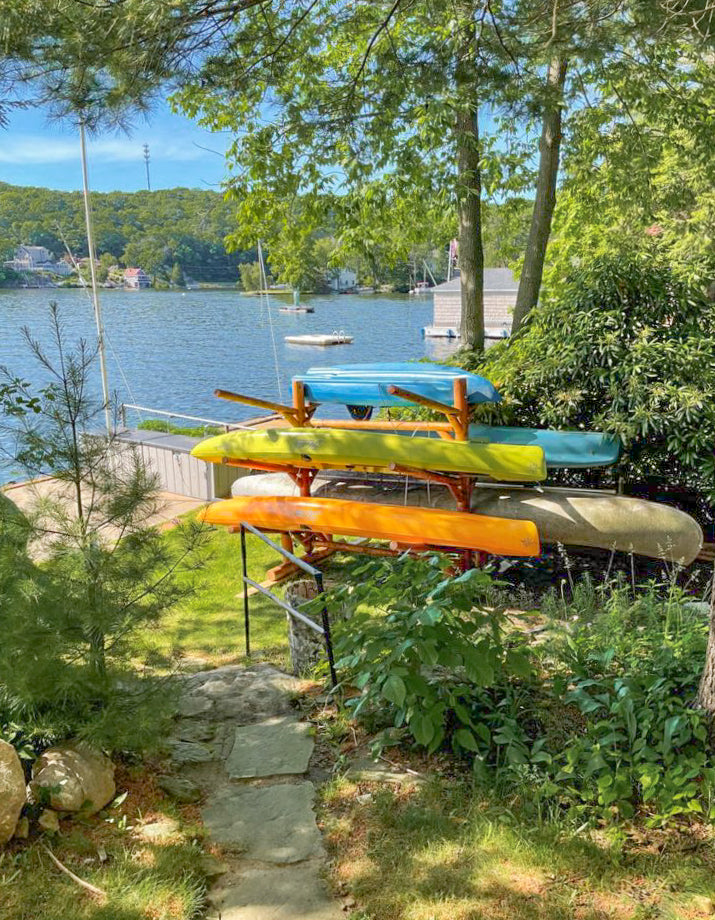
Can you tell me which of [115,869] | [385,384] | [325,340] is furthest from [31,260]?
[115,869]

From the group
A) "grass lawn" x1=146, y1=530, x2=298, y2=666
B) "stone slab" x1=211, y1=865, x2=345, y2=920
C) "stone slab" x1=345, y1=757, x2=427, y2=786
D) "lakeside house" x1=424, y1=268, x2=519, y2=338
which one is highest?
"lakeside house" x1=424, y1=268, x2=519, y2=338

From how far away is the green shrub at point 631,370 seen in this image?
21.1 ft

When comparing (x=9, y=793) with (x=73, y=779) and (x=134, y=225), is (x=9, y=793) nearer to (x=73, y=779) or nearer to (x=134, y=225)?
(x=73, y=779)

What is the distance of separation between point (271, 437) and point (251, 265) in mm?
55012

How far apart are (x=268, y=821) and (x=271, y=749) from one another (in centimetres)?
60

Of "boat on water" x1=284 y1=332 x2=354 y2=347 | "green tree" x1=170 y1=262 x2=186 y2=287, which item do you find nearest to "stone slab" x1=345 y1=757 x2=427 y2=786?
"boat on water" x1=284 y1=332 x2=354 y2=347

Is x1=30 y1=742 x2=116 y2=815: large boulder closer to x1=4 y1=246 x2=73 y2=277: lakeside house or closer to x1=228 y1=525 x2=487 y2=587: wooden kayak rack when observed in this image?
x1=228 y1=525 x2=487 y2=587: wooden kayak rack

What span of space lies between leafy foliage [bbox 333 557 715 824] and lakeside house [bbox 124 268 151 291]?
53.3m

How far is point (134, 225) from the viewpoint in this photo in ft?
112

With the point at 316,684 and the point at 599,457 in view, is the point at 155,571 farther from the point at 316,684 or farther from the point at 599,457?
the point at 599,457

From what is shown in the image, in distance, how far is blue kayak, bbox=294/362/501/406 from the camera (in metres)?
7.02

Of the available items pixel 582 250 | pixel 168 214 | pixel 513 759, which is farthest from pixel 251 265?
pixel 513 759

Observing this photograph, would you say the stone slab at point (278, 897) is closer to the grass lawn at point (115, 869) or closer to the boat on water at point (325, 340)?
the grass lawn at point (115, 869)

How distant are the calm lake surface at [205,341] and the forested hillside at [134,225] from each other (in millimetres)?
2390
